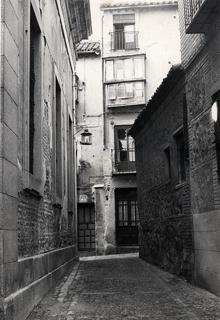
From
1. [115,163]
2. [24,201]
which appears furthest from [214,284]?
[115,163]

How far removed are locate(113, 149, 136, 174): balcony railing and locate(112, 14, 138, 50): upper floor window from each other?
5359 millimetres

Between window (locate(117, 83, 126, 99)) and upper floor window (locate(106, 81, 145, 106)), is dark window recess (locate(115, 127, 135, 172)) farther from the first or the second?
window (locate(117, 83, 126, 99))

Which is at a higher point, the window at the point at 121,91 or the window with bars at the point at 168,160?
the window at the point at 121,91

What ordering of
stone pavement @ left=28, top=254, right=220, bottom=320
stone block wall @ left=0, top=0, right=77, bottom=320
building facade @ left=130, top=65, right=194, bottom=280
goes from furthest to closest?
building facade @ left=130, top=65, right=194, bottom=280 → stone pavement @ left=28, top=254, right=220, bottom=320 → stone block wall @ left=0, top=0, right=77, bottom=320

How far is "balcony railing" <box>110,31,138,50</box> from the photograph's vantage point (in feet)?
80.9

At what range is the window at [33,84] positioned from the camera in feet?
29.0

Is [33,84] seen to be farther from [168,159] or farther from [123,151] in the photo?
[123,151]

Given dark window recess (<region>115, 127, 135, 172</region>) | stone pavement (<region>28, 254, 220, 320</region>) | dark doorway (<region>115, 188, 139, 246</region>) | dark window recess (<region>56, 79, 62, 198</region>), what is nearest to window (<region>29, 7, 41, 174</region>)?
stone pavement (<region>28, 254, 220, 320</region>)

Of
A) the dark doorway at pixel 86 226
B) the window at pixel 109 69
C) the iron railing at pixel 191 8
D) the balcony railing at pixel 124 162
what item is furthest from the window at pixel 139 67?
the iron railing at pixel 191 8

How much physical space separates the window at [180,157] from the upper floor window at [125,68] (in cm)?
1270

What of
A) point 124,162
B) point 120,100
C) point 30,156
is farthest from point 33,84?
point 120,100

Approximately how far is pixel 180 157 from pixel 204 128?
2.66 meters

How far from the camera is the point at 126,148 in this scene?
23.8m

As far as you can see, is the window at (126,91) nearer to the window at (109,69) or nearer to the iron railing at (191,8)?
the window at (109,69)
